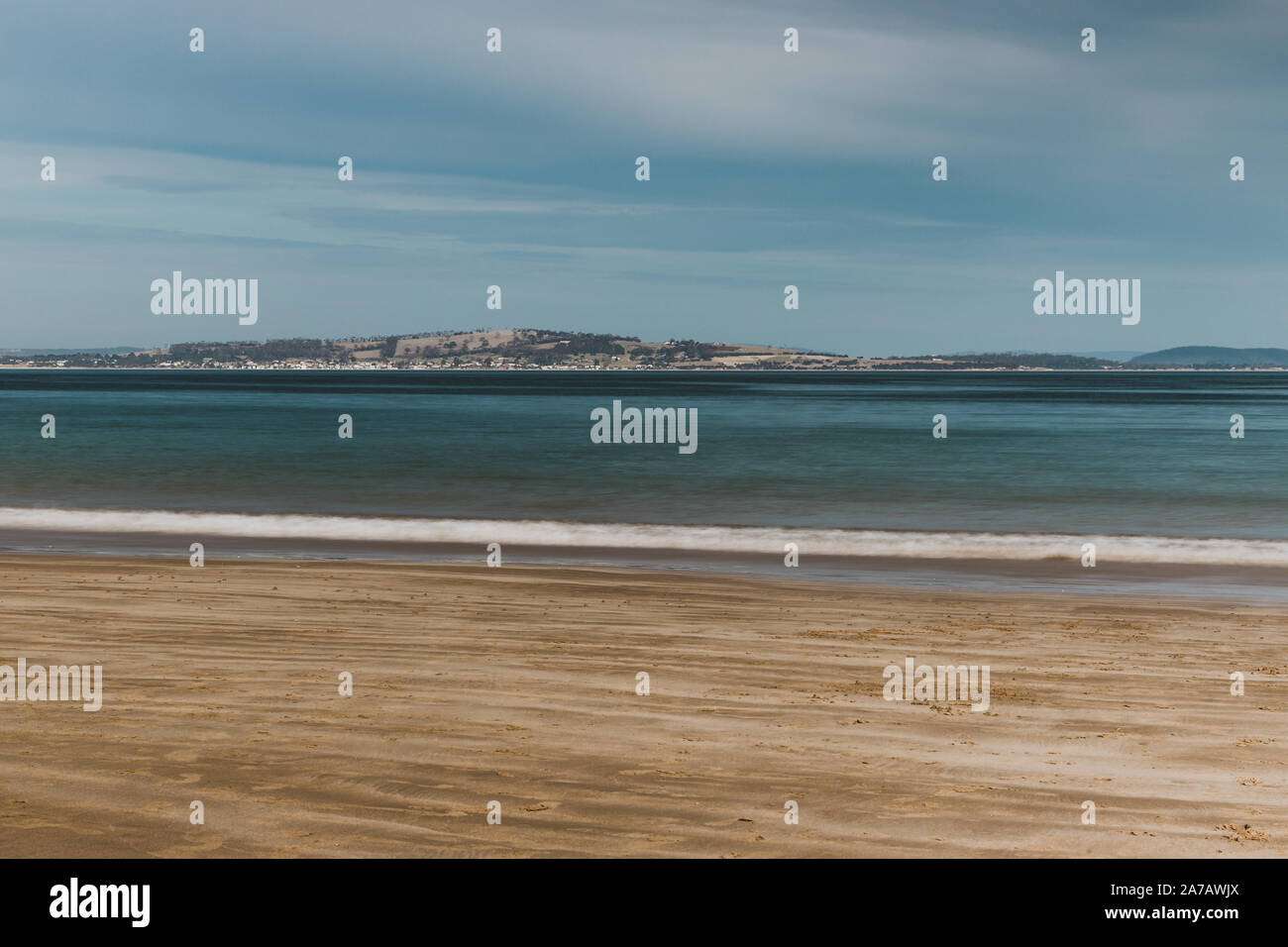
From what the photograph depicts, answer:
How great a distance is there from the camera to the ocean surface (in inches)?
779

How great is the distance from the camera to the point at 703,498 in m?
30.9

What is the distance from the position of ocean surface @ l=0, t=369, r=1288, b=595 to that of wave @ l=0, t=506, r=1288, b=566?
0.09 metres

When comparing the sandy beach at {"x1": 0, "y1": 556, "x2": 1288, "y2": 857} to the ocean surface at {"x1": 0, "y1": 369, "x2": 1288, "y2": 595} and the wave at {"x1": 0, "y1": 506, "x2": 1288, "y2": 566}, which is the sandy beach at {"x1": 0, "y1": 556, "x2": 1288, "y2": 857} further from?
the wave at {"x1": 0, "y1": 506, "x2": 1288, "y2": 566}

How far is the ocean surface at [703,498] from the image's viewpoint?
64.9 ft

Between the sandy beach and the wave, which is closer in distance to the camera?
the sandy beach

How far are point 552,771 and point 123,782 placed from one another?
2687 mm

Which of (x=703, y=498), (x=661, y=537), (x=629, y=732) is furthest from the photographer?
(x=703, y=498)

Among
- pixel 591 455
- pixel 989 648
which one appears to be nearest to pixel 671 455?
pixel 591 455

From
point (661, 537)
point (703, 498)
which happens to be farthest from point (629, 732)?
A: point (703, 498)

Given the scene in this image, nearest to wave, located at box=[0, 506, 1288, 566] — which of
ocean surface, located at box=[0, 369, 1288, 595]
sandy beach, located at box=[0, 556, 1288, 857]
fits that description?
ocean surface, located at box=[0, 369, 1288, 595]

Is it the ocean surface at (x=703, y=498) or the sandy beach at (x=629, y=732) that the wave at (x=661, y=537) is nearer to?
the ocean surface at (x=703, y=498)

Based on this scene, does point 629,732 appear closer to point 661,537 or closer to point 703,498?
point 661,537

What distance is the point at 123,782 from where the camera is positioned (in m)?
6.59

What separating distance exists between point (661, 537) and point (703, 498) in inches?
333
